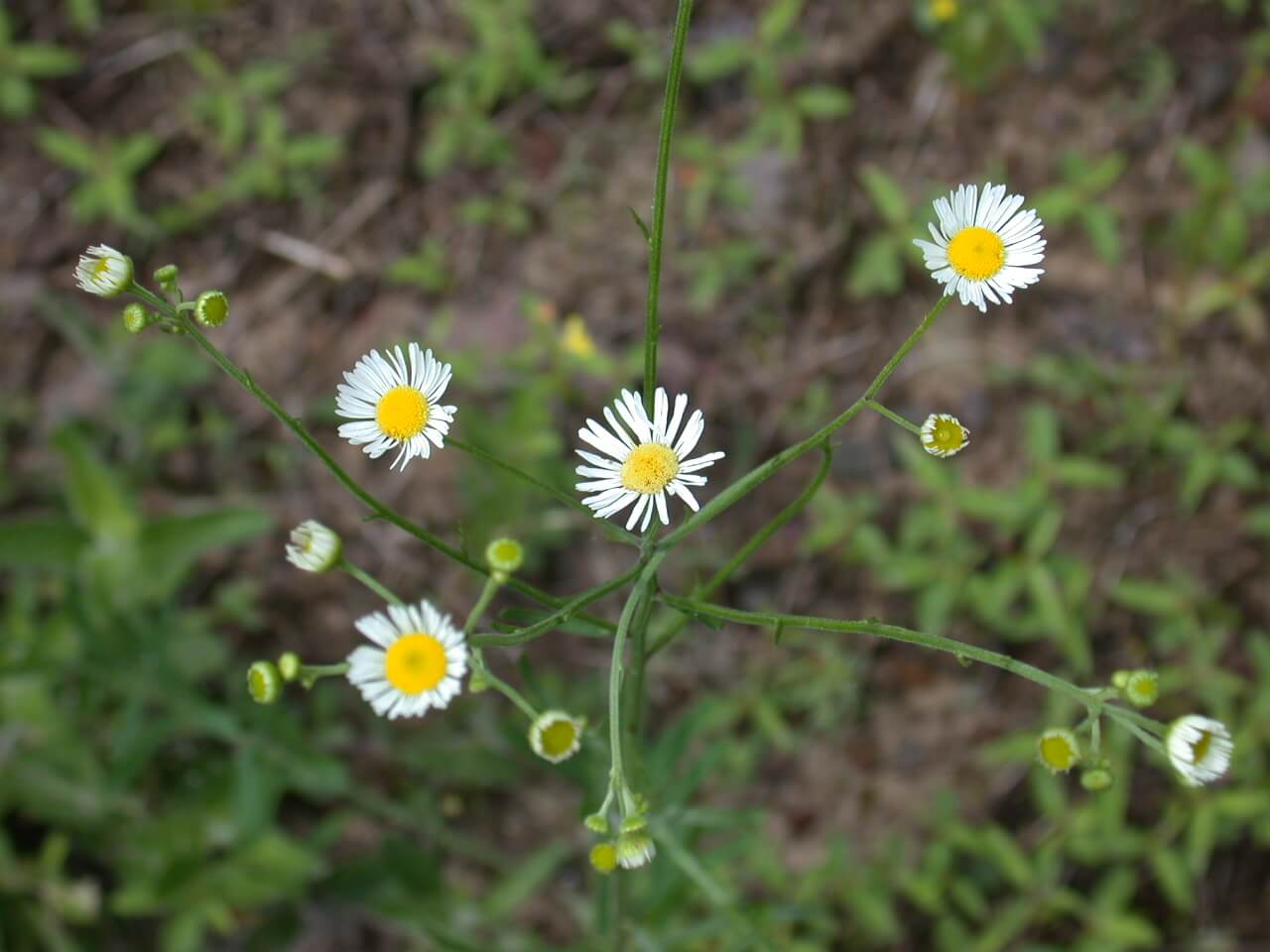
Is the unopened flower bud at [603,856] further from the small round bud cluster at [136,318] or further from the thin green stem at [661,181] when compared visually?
the small round bud cluster at [136,318]

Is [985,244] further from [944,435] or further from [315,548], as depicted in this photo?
[315,548]

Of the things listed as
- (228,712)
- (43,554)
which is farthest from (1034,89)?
(43,554)

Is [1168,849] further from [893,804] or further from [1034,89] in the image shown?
[1034,89]

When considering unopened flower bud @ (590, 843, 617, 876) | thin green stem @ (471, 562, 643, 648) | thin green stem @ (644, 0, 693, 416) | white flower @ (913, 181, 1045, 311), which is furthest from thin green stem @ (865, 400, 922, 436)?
unopened flower bud @ (590, 843, 617, 876)

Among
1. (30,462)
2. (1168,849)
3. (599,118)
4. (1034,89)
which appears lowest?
(1168,849)

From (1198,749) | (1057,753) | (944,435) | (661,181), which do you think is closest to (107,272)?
(661,181)

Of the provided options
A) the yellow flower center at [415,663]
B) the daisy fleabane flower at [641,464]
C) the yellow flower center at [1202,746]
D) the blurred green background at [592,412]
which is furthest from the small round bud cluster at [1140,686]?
the blurred green background at [592,412]
